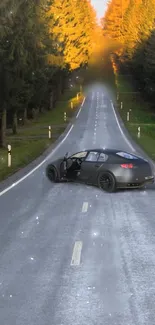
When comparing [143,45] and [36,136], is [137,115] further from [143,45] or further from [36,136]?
[36,136]

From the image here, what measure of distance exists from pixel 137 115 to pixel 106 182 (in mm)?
51945

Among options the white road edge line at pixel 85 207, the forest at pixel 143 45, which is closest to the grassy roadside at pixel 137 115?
the forest at pixel 143 45

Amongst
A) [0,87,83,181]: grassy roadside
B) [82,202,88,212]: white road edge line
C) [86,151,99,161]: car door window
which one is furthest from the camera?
[0,87,83,181]: grassy roadside

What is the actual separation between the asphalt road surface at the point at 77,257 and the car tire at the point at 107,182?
0.93ft

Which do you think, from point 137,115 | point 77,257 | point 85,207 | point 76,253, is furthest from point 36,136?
point 77,257

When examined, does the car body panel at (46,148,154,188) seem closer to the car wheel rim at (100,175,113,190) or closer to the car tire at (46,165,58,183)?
the car wheel rim at (100,175,113,190)

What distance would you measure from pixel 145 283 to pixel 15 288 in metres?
1.70

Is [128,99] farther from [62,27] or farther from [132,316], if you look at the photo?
[132,316]

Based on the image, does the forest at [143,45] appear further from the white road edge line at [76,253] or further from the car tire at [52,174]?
the white road edge line at [76,253]

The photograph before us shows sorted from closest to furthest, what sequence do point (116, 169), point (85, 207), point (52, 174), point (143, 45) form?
1. point (85, 207)
2. point (116, 169)
3. point (52, 174)
4. point (143, 45)

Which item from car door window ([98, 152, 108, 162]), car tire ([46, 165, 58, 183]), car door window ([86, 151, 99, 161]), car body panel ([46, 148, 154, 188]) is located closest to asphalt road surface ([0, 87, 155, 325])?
car body panel ([46, 148, 154, 188])

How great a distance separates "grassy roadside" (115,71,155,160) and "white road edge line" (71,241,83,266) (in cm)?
1841

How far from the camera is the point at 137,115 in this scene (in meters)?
67.0

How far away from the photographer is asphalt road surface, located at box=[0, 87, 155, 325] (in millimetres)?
5684
